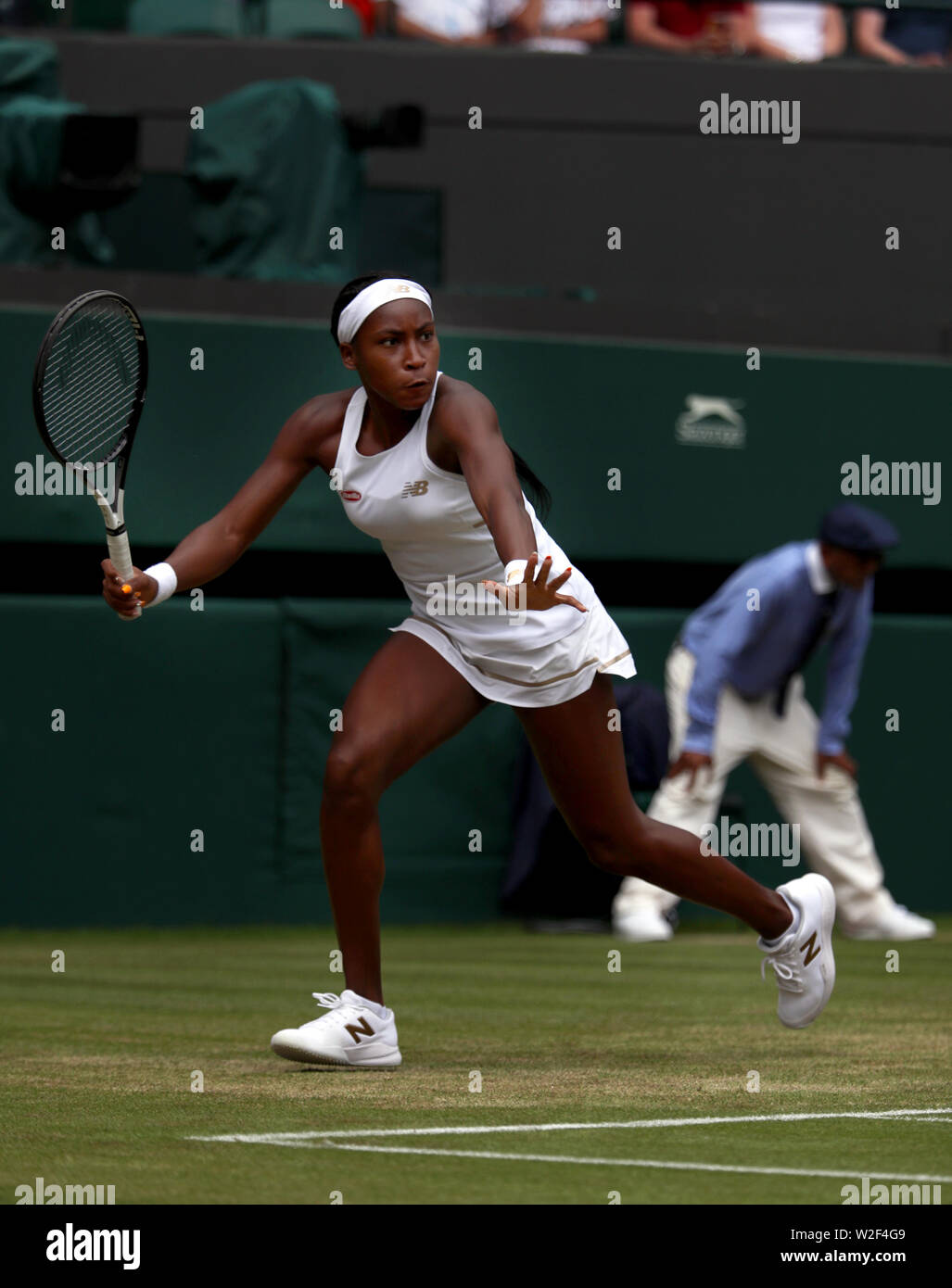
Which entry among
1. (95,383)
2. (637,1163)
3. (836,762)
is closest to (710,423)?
(836,762)

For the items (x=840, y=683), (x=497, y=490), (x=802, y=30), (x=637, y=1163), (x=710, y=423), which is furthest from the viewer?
(x=802, y=30)

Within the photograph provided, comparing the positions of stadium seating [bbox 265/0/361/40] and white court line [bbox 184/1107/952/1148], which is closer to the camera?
white court line [bbox 184/1107/952/1148]

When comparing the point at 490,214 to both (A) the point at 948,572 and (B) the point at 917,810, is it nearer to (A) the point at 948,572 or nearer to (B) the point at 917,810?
(A) the point at 948,572

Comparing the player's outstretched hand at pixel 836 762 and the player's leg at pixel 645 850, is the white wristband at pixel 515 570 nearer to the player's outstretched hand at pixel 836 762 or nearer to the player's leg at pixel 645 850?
the player's leg at pixel 645 850

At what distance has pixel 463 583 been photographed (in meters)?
6.04

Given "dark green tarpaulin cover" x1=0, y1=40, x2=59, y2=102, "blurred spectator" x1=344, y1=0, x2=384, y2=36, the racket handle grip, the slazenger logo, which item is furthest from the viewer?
"blurred spectator" x1=344, y1=0, x2=384, y2=36

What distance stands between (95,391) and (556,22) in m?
9.60

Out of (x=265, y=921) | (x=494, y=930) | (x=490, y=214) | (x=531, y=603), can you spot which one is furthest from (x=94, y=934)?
(x=531, y=603)

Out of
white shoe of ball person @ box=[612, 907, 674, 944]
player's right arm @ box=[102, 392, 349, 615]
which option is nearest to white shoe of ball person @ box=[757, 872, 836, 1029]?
player's right arm @ box=[102, 392, 349, 615]

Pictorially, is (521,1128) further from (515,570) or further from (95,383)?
(95,383)

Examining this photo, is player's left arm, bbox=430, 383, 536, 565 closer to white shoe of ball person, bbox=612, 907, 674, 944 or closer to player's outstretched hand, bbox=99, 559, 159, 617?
player's outstretched hand, bbox=99, 559, 159, 617

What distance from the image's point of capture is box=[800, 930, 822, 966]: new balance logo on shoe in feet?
20.6

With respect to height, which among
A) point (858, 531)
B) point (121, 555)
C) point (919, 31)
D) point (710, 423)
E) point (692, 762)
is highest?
point (919, 31)

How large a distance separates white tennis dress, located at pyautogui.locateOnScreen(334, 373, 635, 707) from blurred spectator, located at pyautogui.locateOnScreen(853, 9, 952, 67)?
1023cm
